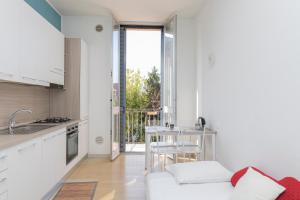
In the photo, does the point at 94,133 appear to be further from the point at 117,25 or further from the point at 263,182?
the point at 263,182

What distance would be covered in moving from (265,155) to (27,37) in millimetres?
2757

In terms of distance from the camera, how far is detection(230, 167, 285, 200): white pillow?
152 cm

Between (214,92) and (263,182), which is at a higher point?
(214,92)

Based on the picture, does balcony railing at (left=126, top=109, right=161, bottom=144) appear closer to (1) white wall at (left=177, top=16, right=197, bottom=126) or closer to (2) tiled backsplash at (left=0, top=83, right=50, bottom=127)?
(1) white wall at (left=177, top=16, right=197, bottom=126)

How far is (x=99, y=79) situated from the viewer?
475 centimetres

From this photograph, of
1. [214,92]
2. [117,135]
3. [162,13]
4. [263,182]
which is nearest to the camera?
[263,182]

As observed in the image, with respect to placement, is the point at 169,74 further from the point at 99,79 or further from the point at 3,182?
A: the point at 3,182

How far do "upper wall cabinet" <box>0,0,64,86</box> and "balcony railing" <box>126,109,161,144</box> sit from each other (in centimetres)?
262

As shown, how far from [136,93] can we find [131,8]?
7.24 feet

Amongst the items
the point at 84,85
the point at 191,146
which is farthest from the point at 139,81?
the point at 191,146

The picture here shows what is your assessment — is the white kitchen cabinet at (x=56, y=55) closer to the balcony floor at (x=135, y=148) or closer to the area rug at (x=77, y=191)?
the area rug at (x=77, y=191)

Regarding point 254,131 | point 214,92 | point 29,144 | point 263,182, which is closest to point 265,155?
point 254,131

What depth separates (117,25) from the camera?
4.89m

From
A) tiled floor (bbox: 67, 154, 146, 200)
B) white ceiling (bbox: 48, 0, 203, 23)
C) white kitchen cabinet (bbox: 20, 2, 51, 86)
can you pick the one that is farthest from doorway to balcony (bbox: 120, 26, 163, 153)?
white kitchen cabinet (bbox: 20, 2, 51, 86)
